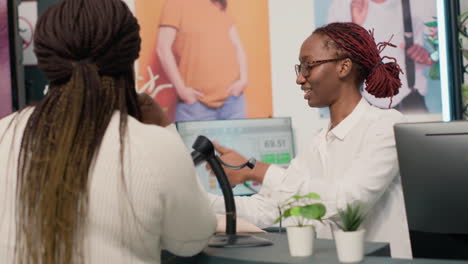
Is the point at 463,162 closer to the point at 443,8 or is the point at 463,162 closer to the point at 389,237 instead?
the point at 389,237

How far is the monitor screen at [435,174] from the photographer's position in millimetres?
1291

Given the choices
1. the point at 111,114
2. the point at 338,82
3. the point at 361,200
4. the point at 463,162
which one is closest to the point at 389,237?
the point at 361,200

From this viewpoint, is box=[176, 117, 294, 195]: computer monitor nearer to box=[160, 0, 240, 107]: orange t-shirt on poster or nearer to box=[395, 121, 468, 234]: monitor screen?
box=[160, 0, 240, 107]: orange t-shirt on poster

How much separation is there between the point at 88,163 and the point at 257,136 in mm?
2107

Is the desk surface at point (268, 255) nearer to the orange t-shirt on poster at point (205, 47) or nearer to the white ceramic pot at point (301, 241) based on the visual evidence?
the white ceramic pot at point (301, 241)

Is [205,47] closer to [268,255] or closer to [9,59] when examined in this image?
[9,59]

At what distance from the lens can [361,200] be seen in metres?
1.89

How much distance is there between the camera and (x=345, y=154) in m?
2.11

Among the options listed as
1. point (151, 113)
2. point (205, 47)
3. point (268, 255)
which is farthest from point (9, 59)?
point (268, 255)

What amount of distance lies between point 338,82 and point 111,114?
1.20m

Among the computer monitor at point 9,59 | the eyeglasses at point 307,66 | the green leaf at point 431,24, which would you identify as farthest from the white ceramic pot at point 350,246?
the computer monitor at point 9,59

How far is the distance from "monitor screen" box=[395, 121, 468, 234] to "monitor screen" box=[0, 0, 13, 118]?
2.34 metres

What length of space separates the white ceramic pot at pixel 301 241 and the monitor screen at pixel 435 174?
0.23 meters

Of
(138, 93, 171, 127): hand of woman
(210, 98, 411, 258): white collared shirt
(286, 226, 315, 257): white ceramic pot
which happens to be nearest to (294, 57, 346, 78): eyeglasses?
(210, 98, 411, 258): white collared shirt
